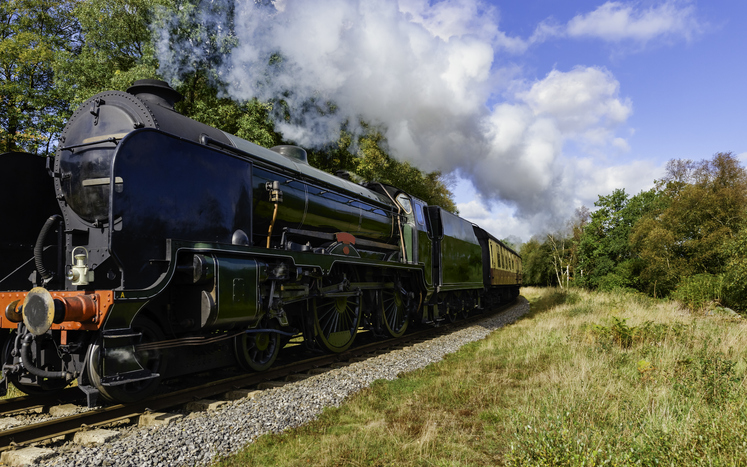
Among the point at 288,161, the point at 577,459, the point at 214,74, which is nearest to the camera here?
the point at 577,459

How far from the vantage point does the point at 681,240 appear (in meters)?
23.6

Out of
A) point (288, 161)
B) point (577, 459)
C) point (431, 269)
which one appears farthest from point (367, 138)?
point (577, 459)

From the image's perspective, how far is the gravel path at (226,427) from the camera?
3.35 meters

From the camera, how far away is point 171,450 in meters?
3.48

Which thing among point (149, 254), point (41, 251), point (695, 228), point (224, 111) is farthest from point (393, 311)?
point (695, 228)

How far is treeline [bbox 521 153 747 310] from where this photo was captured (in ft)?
57.4

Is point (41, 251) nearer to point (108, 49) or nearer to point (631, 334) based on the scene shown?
point (631, 334)

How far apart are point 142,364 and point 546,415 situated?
3753 millimetres

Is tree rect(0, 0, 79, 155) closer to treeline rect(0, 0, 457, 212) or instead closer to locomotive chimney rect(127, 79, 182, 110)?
treeline rect(0, 0, 457, 212)

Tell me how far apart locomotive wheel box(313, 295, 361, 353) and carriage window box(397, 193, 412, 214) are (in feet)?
10.2

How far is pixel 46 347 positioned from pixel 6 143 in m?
14.1

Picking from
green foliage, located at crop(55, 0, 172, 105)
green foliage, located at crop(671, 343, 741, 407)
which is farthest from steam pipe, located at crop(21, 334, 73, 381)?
green foliage, located at crop(55, 0, 172, 105)

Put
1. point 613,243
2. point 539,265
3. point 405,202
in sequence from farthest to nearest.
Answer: point 539,265 → point 613,243 → point 405,202

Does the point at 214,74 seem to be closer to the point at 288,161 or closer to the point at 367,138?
the point at 367,138
